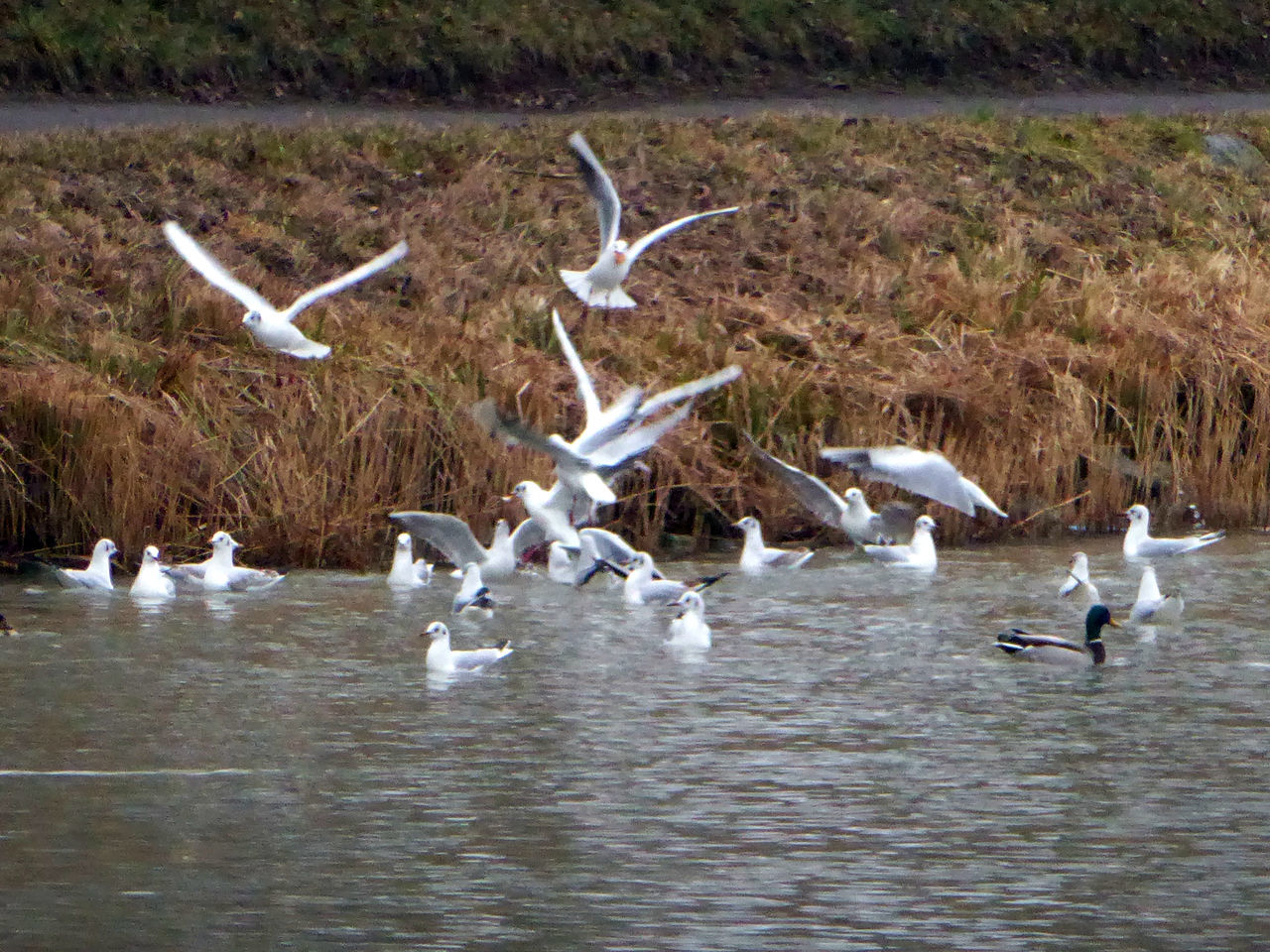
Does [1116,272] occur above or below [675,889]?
above

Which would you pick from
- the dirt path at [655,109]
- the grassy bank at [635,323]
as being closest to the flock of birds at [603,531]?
the grassy bank at [635,323]

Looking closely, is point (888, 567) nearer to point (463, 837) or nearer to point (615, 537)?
point (615, 537)

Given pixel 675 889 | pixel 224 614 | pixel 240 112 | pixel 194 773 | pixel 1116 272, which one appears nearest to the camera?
pixel 675 889

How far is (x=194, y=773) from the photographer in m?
8.03

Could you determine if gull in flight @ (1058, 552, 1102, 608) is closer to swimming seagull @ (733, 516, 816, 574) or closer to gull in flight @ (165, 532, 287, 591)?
swimming seagull @ (733, 516, 816, 574)

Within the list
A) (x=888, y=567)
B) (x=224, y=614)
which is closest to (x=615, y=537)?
(x=888, y=567)

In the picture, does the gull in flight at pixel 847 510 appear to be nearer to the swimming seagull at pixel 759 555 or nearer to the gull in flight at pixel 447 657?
the swimming seagull at pixel 759 555

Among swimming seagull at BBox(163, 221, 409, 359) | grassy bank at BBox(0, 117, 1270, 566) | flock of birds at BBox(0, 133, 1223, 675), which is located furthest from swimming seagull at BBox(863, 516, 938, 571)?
swimming seagull at BBox(163, 221, 409, 359)

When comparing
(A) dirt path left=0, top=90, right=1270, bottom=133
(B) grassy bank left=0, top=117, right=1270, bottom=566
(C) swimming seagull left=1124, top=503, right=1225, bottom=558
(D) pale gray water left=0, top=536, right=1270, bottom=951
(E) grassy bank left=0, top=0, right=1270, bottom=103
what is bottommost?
(D) pale gray water left=0, top=536, right=1270, bottom=951

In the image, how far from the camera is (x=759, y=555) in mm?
13203

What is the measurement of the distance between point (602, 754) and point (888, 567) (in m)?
5.25

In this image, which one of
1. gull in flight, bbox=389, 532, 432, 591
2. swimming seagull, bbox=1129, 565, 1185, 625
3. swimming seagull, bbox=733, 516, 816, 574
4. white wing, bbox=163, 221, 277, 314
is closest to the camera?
swimming seagull, bbox=1129, 565, 1185, 625

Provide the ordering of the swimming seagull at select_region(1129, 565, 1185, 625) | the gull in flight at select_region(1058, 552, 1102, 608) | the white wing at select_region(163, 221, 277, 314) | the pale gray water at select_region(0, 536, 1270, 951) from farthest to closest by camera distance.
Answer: the white wing at select_region(163, 221, 277, 314), the gull in flight at select_region(1058, 552, 1102, 608), the swimming seagull at select_region(1129, 565, 1185, 625), the pale gray water at select_region(0, 536, 1270, 951)

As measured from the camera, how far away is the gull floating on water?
10.5m
